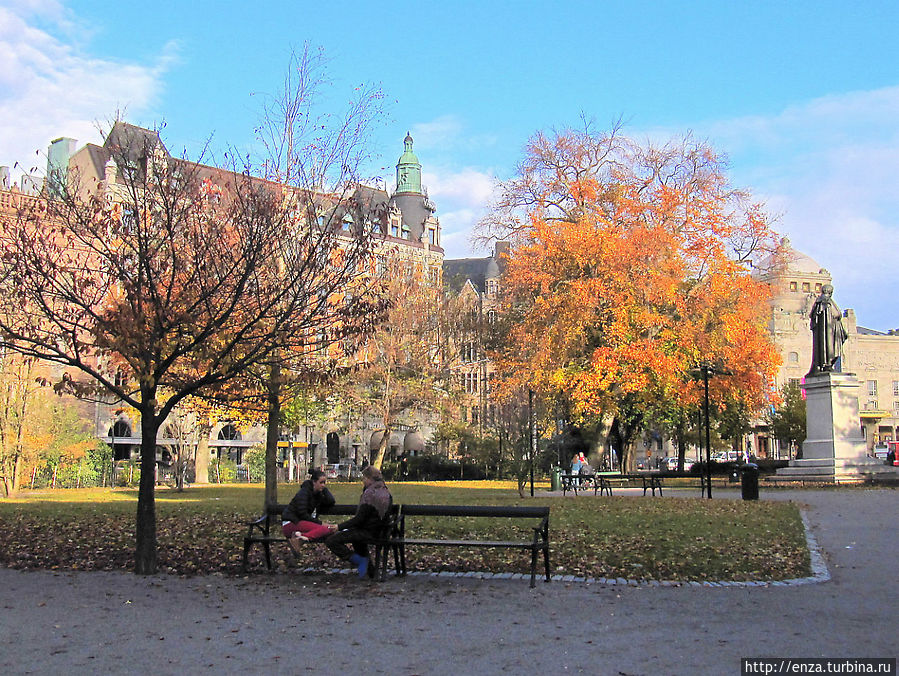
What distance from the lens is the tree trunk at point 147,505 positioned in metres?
11.7

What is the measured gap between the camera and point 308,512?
1200 cm

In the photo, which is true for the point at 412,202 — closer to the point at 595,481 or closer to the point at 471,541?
the point at 595,481

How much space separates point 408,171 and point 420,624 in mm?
95033

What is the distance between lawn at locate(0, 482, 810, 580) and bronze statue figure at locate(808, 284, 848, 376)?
16.1 m

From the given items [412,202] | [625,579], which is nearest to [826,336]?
[625,579]

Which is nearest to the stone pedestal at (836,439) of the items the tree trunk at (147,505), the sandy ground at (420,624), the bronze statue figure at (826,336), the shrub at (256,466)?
the bronze statue figure at (826,336)

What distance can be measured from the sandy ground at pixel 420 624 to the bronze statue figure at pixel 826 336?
87.8 ft

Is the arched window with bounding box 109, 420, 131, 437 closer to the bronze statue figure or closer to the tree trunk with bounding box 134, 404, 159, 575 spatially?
the bronze statue figure

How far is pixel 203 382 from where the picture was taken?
39.5ft

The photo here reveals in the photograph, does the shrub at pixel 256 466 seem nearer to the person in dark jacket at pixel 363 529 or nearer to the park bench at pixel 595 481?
the park bench at pixel 595 481

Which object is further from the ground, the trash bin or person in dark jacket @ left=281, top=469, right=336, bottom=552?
person in dark jacket @ left=281, top=469, right=336, bottom=552

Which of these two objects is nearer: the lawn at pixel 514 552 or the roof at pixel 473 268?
the lawn at pixel 514 552

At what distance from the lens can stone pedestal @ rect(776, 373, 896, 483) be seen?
35.5m

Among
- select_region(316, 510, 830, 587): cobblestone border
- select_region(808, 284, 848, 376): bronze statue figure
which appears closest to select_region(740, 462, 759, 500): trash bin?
select_region(808, 284, 848, 376): bronze statue figure
